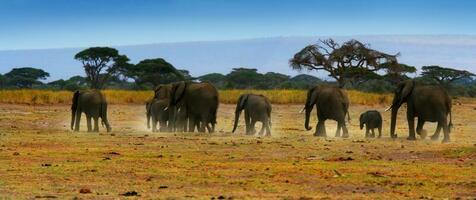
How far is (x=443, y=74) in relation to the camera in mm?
92938

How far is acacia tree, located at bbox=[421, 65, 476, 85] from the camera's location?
90.8m

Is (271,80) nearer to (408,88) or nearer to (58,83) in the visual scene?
(58,83)

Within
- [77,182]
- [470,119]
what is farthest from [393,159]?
[470,119]

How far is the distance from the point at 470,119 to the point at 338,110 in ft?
50.7

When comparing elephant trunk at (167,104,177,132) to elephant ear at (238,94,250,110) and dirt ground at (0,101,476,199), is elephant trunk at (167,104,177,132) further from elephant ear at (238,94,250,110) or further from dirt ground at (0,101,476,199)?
dirt ground at (0,101,476,199)

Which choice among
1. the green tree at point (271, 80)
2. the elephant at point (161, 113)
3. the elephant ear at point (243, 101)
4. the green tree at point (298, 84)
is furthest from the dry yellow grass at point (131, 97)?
the green tree at point (271, 80)

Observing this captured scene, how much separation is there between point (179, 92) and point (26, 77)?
268 ft

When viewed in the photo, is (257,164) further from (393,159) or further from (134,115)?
(134,115)

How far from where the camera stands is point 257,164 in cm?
1784

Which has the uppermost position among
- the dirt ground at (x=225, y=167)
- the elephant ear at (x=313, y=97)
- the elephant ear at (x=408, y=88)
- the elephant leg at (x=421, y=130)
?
the elephant ear at (x=408, y=88)

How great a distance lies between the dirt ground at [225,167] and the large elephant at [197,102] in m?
2.77

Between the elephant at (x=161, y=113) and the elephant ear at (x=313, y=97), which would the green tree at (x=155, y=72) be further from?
the elephant ear at (x=313, y=97)

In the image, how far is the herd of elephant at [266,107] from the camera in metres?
27.6

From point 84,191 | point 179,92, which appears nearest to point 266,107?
point 179,92
